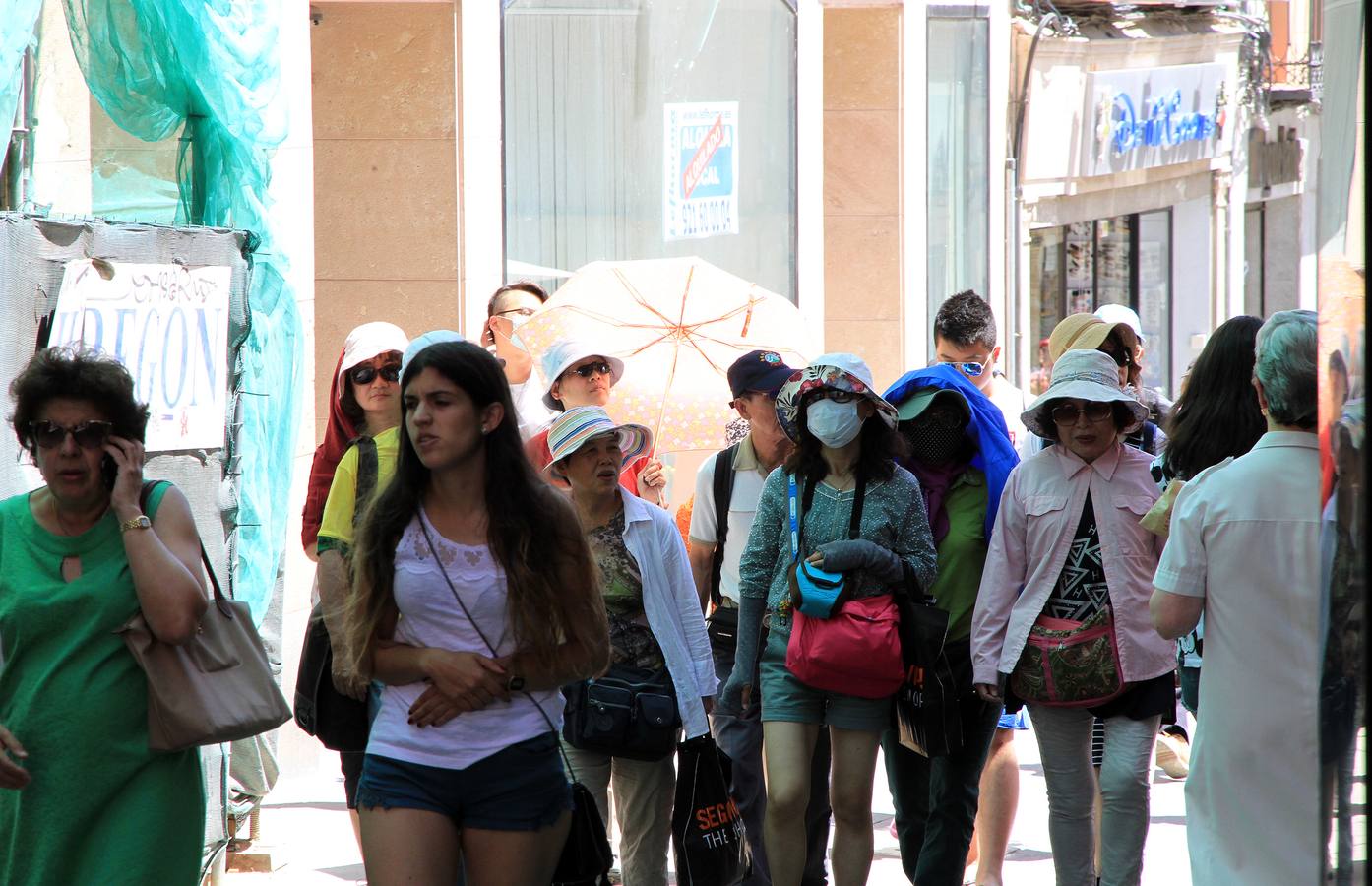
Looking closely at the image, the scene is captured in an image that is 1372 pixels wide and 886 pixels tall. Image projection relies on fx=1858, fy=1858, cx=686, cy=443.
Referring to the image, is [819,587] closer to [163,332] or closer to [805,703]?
[805,703]

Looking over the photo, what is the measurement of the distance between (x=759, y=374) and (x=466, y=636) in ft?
7.58

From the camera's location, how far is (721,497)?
20.5ft

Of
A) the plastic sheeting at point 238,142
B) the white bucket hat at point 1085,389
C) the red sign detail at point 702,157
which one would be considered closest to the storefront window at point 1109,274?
the red sign detail at point 702,157

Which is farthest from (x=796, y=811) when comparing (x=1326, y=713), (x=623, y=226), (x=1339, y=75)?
(x=623, y=226)

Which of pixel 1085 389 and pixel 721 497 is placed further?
pixel 721 497

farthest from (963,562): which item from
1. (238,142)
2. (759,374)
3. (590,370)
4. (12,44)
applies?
(12,44)

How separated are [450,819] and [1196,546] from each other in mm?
1841

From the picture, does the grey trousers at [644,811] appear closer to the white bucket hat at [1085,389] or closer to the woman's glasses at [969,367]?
the white bucket hat at [1085,389]

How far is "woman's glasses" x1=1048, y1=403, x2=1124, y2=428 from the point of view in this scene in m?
5.53

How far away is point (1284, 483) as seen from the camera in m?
4.25

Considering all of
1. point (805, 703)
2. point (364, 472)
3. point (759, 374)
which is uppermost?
point (759, 374)

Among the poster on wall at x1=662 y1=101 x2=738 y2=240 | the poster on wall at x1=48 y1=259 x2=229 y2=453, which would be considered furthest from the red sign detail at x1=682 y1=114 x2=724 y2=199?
the poster on wall at x1=48 y1=259 x2=229 y2=453

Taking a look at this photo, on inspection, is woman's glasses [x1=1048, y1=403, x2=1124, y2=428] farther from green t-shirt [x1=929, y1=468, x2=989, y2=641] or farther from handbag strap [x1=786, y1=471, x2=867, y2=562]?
handbag strap [x1=786, y1=471, x2=867, y2=562]

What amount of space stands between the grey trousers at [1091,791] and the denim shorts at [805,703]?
48 cm
